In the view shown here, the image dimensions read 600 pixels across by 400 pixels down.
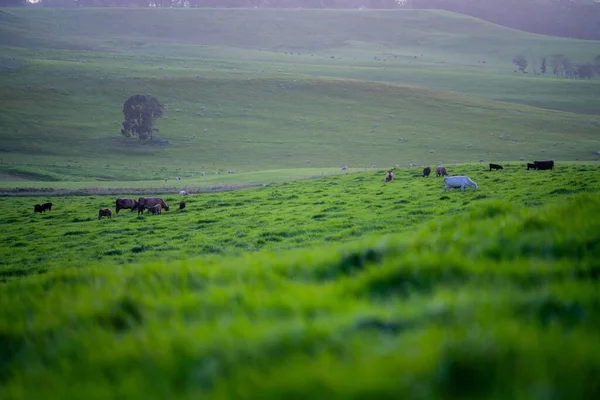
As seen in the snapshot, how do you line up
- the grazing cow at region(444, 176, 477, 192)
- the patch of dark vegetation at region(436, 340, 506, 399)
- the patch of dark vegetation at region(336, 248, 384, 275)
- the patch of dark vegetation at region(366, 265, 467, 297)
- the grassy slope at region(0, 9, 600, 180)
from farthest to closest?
the grassy slope at region(0, 9, 600, 180), the grazing cow at region(444, 176, 477, 192), the patch of dark vegetation at region(336, 248, 384, 275), the patch of dark vegetation at region(366, 265, 467, 297), the patch of dark vegetation at region(436, 340, 506, 399)

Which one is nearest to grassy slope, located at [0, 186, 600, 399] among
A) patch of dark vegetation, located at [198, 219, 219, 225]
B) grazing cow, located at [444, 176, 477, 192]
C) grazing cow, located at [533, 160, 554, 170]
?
patch of dark vegetation, located at [198, 219, 219, 225]

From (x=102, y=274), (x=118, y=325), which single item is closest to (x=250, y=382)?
(x=118, y=325)

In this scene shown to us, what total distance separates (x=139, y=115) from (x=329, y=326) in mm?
83551

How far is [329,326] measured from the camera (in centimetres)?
376

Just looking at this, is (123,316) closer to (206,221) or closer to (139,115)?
(206,221)

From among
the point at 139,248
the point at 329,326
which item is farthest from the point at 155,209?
the point at 329,326

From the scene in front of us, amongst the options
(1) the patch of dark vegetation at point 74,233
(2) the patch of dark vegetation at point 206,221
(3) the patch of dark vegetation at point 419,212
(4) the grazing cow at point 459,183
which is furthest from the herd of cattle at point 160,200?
(3) the patch of dark vegetation at point 419,212

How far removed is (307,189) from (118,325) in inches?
1151

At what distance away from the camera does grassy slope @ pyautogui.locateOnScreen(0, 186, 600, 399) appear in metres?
2.92

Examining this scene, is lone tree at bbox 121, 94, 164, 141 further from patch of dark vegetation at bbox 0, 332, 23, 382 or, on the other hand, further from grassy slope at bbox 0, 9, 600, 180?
patch of dark vegetation at bbox 0, 332, 23, 382

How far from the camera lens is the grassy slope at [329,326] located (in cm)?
292

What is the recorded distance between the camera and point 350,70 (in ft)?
468

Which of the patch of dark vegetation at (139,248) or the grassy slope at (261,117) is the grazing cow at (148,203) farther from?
the grassy slope at (261,117)

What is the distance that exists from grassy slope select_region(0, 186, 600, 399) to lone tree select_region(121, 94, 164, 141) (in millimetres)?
79263
